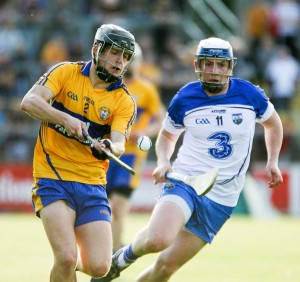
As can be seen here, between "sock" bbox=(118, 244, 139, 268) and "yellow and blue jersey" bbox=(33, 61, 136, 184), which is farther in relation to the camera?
"sock" bbox=(118, 244, 139, 268)

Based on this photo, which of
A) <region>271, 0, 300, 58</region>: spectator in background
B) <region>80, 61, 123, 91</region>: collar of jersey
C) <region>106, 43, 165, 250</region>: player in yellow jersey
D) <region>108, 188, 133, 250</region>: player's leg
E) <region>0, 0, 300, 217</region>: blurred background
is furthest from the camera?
<region>271, 0, 300, 58</region>: spectator in background

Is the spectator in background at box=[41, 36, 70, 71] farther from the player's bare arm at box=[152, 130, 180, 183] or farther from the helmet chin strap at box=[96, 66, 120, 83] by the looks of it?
the helmet chin strap at box=[96, 66, 120, 83]

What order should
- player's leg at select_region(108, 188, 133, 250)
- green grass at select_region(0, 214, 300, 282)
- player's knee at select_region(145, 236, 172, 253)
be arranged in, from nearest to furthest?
player's knee at select_region(145, 236, 172, 253)
green grass at select_region(0, 214, 300, 282)
player's leg at select_region(108, 188, 133, 250)

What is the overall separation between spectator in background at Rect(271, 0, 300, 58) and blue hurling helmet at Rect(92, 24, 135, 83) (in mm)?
12014

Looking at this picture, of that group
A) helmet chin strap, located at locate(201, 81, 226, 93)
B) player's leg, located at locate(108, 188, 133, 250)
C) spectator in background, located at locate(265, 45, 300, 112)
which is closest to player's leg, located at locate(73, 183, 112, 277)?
helmet chin strap, located at locate(201, 81, 226, 93)

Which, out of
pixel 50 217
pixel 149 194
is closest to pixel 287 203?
pixel 149 194

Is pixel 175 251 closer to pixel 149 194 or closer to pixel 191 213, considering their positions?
pixel 191 213

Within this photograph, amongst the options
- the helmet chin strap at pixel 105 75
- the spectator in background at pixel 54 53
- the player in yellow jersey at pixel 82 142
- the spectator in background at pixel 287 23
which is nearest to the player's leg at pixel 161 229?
the player in yellow jersey at pixel 82 142

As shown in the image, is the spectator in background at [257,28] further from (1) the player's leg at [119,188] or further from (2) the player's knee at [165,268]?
(2) the player's knee at [165,268]

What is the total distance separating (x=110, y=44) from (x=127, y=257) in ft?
5.95

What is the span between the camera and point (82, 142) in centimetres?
664

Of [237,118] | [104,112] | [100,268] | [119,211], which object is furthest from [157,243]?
[119,211]

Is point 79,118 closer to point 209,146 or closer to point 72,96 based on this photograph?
point 72,96

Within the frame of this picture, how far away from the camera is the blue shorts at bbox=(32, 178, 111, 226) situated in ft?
21.4
